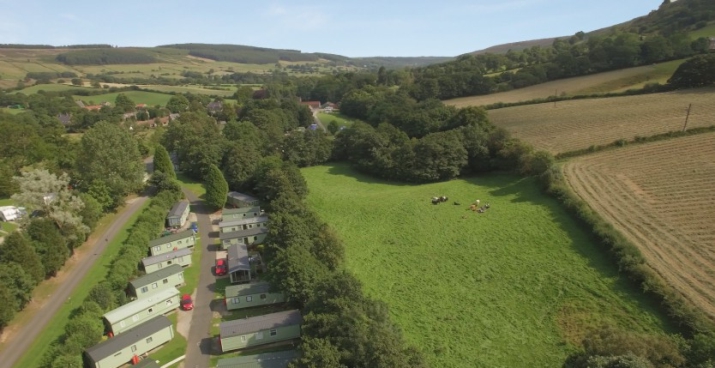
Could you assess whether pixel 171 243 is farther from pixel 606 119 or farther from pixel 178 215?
pixel 606 119

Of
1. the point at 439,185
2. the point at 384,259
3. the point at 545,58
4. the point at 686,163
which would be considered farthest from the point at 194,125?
the point at 545,58

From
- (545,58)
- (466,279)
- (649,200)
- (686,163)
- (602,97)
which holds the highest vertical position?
(545,58)

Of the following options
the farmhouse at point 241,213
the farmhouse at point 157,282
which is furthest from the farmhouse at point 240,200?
the farmhouse at point 157,282

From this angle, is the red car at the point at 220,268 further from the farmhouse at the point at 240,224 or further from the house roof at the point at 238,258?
the farmhouse at the point at 240,224

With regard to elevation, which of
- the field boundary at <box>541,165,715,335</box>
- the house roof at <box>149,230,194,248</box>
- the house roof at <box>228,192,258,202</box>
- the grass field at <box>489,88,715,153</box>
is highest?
the grass field at <box>489,88,715,153</box>

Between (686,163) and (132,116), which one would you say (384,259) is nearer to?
(686,163)

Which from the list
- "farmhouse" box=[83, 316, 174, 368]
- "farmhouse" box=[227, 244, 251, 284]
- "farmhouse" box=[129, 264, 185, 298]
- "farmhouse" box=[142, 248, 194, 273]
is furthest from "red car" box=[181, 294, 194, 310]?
"farmhouse" box=[142, 248, 194, 273]

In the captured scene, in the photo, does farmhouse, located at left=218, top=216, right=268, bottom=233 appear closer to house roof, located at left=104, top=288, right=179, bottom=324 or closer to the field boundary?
house roof, located at left=104, top=288, right=179, bottom=324
